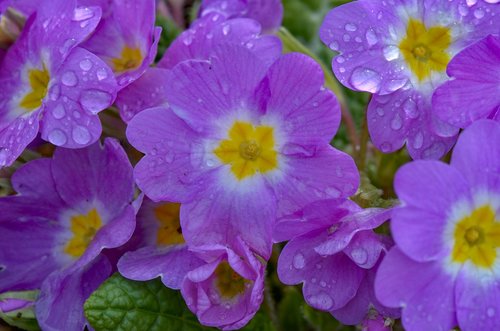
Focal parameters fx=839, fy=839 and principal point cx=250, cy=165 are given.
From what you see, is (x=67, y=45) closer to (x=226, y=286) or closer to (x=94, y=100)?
(x=94, y=100)

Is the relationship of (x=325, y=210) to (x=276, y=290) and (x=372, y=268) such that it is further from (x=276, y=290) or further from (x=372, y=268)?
(x=276, y=290)

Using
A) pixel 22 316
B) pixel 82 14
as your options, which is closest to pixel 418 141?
pixel 82 14

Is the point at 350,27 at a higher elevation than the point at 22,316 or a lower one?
higher

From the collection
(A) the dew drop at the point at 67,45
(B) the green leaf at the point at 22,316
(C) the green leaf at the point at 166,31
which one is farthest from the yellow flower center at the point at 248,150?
(C) the green leaf at the point at 166,31

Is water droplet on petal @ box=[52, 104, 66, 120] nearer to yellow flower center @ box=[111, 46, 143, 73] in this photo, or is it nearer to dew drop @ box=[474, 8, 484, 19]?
yellow flower center @ box=[111, 46, 143, 73]

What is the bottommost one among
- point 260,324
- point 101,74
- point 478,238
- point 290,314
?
point 290,314
